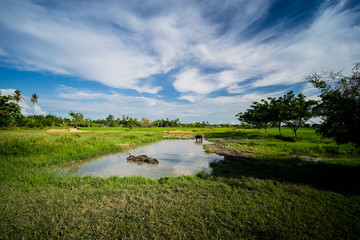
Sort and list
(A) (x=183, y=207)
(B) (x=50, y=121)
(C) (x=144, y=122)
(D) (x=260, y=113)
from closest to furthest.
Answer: (A) (x=183, y=207) → (D) (x=260, y=113) → (B) (x=50, y=121) → (C) (x=144, y=122)

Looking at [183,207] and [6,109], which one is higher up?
[6,109]

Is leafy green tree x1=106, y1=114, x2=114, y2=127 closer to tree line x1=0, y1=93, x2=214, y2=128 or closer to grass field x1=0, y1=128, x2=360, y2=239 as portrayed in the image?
tree line x1=0, y1=93, x2=214, y2=128

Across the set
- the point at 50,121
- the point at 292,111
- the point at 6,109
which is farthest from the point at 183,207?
the point at 50,121

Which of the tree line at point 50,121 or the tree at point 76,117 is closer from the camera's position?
the tree line at point 50,121

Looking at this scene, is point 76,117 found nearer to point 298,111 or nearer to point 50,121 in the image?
point 50,121

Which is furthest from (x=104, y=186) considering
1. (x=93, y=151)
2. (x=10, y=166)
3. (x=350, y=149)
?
(x=350, y=149)

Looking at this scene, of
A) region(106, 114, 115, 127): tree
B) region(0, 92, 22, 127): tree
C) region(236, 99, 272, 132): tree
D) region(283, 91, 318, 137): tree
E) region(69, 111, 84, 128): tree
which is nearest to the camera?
region(0, 92, 22, 127): tree

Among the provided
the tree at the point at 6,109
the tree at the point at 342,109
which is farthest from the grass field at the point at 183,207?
the tree at the point at 6,109

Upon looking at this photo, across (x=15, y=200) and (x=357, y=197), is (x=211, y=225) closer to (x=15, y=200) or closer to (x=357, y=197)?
(x=357, y=197)

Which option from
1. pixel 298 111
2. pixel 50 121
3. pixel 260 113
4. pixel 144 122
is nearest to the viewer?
pixel 298 111

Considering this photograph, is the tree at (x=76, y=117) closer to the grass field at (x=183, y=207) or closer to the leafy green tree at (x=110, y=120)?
the leafy green tree at (x=110, y=120)

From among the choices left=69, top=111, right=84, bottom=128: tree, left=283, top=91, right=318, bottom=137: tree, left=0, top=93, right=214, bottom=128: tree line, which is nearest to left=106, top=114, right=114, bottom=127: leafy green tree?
left=0, top=93, right=214, bottom=128: tree line

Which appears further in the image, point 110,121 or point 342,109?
point 110,121

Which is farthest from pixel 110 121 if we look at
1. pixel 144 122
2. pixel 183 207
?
pixel 183 207
